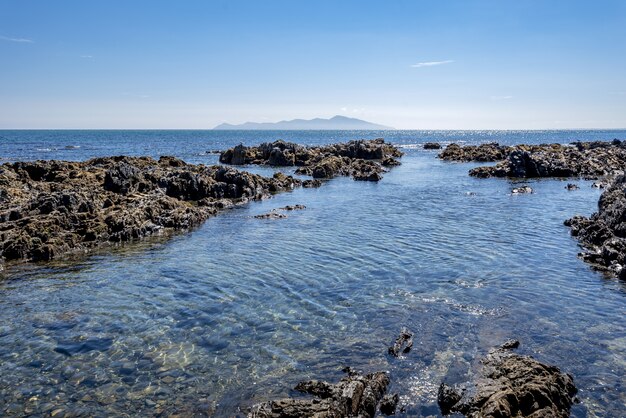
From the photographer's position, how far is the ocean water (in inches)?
432

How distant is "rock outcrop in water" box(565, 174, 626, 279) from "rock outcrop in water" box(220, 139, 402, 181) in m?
31.5

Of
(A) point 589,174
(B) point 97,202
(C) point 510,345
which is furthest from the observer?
(A) point 589,174

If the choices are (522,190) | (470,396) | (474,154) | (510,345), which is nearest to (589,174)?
(522,190)

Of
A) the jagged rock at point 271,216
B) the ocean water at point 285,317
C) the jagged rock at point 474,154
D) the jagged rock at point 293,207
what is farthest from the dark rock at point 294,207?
the jagged rock at point 474,154

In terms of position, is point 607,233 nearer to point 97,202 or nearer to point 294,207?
point 294,207

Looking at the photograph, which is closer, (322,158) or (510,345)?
(510,345)

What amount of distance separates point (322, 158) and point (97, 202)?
49169 millimetres

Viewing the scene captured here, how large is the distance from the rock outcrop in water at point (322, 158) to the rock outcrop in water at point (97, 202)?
15211 mm

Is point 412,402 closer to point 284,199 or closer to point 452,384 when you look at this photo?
point 452,384

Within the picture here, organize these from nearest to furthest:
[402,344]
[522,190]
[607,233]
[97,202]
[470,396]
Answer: [470,396], [402,344], [607,233], [97,202], [522,190]

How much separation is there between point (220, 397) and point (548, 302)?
41.8ft

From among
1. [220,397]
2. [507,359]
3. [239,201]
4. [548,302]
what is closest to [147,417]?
[220,397]

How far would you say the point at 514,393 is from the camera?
9.77 meters

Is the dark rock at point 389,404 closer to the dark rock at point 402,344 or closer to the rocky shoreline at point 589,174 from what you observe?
the dark rock at point 402,344
